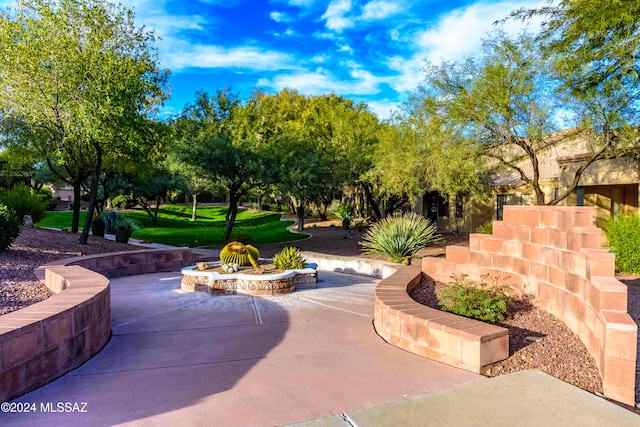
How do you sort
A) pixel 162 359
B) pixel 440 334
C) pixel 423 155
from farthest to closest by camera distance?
pixel 423 155 < pixel 162 359 < pixel 440 334

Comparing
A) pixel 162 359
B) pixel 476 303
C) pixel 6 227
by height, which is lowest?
pixel 162 359

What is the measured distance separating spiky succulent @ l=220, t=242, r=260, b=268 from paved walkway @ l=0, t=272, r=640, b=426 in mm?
3124

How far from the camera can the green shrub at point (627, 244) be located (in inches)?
409

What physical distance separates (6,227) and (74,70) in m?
4.92

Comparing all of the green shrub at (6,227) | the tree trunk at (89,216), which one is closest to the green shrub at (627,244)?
the green shrub at (6,227)

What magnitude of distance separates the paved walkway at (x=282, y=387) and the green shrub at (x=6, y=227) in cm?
465

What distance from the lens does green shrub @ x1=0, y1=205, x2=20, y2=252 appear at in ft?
29.0

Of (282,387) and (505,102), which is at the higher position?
(505,102)

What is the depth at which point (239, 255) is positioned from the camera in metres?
9.60

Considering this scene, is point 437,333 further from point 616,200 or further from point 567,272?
point 616,200

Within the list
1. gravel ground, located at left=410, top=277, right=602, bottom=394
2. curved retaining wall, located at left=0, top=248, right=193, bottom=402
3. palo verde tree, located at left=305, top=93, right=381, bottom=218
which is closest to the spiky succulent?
curved retaining wall, located at left=0, top=248, right=193, bottom=402

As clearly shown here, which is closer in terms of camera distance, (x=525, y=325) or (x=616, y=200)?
(x=525, y=325)

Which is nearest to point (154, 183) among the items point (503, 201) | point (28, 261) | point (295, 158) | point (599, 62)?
point (295, 158)

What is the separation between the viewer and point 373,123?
76.3 ft
